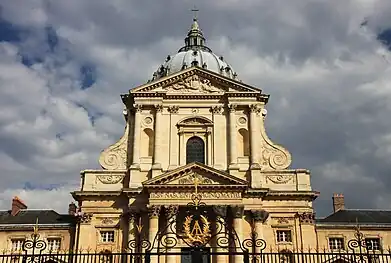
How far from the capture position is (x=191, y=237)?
1252 cm

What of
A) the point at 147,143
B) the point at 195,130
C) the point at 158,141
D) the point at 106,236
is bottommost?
the point at 106,236

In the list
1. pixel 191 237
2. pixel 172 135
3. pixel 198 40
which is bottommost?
pixel 191 237

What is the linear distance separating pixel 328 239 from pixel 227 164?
860 centimetres

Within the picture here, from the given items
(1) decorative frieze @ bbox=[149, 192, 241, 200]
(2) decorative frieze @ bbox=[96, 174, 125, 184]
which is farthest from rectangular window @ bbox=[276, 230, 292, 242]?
(2) decorative frieze @ bbox=[96, 174, 125, 184]

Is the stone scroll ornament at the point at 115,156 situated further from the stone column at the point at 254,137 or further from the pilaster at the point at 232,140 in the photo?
the stone column at the point at 254,137

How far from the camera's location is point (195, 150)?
34.2 meters

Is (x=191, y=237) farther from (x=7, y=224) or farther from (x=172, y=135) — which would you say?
(x=7, y=224)

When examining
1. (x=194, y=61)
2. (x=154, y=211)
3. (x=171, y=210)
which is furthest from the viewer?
(x=194, y=61)

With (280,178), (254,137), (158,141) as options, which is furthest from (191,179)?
(280,178)

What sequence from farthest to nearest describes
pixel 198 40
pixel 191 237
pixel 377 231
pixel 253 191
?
pixel 198 40 < pixel 377 231 < pixel 253 191 < pixel 191 237

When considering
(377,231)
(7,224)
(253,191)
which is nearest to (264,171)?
(253,191)

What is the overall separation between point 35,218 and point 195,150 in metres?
13.1

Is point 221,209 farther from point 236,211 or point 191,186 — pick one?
point 191,186

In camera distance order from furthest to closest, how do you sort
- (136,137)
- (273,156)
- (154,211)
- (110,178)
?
(273,156), (136,137), (110,178), (154,211)
